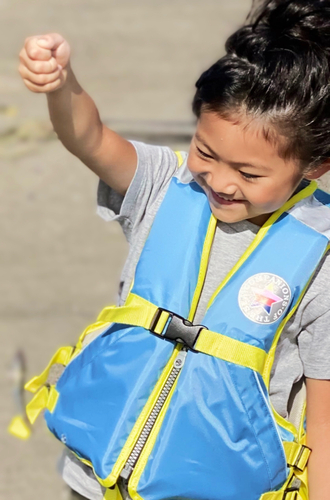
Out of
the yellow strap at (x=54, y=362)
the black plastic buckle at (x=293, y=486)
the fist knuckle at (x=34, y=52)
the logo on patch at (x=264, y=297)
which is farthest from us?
the yellow strap at (x=54, y=362)

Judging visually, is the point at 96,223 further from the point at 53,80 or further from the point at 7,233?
the point at 53,80

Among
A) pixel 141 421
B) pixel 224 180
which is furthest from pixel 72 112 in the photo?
pixel 141 421

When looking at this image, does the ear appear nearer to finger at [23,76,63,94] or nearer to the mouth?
the mouth

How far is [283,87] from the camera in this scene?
148cm

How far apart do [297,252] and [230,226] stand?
0.57ft

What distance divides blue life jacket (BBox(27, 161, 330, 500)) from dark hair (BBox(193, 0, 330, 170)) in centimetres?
22

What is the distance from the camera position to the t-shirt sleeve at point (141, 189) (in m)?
1.65

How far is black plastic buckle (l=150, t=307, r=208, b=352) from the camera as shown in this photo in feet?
5.18

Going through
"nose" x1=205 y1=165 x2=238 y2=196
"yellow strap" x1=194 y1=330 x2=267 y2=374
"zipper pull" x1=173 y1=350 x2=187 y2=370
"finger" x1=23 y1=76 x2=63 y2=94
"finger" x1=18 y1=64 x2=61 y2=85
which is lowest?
"zipper pull" x1=173 y1=350 x2=187 y2=370

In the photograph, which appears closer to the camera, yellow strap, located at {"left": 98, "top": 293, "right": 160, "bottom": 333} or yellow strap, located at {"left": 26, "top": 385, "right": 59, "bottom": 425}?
yellow strap, located at {"left": 98, "top": 293, "right": 160, "bottom": 333}

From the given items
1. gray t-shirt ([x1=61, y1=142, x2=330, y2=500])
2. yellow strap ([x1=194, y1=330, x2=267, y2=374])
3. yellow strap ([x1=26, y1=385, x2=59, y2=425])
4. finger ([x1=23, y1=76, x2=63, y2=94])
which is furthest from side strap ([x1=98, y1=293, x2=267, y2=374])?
finger ([x1=23, y1=76, x2=63, y2=94])

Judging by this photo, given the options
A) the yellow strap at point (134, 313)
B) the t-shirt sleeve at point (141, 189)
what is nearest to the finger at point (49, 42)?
the t-shirt sleeve at point (141, 189)

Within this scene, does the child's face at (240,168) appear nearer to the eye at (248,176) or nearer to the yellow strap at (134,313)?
the eye at (248,176)

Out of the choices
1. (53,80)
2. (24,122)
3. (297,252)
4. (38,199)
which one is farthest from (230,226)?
(24,122)
